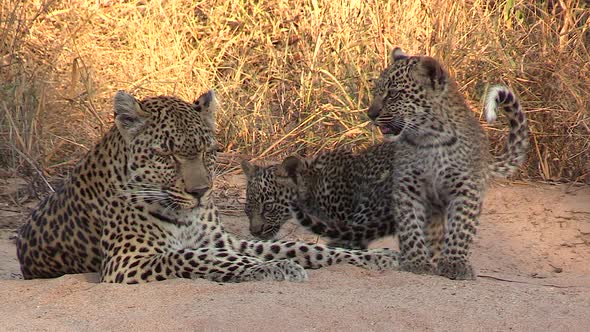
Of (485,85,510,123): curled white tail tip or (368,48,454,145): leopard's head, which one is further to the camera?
(368,48,454,145): leopard's head

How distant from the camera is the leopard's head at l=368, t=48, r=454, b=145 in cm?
761

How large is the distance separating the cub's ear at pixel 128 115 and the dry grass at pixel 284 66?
10.7 ft

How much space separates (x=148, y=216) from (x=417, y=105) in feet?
6.50

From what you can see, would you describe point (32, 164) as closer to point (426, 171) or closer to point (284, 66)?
point (284, 66)

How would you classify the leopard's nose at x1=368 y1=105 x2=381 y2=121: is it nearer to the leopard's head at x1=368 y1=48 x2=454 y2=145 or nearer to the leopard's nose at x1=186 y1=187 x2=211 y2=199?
the leopard's head at x1=368 y1=48 x2=454 y2=145

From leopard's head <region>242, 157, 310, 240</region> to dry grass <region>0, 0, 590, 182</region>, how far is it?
1.64m

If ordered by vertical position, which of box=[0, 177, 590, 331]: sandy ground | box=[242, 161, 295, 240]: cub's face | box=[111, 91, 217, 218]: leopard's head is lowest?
box=[0, 177, 590, 331]: sandy ground

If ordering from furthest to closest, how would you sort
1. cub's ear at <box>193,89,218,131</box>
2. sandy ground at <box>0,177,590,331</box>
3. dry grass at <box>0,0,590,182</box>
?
dry grass at <box>0,0,590,182</box>
cub's ear at <box>193,89,218,131</box>
sandy ground at <box>0,177,590,331</box>

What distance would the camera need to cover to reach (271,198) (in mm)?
8688

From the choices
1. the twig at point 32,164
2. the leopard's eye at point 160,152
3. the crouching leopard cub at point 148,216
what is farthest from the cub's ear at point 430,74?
the twig at point 32,164

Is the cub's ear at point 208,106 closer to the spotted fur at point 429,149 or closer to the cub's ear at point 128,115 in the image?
the cub's ear at point 128,115

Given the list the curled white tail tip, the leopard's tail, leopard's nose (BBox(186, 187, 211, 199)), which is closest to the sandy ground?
leopard's nose (BBox(186, 187, 211, 199))

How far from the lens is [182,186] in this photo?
6945 mm

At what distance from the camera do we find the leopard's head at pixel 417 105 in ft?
25.0
